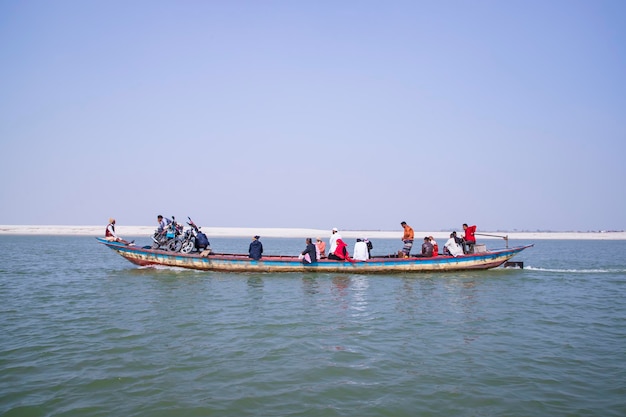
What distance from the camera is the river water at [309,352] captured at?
6.19 meters

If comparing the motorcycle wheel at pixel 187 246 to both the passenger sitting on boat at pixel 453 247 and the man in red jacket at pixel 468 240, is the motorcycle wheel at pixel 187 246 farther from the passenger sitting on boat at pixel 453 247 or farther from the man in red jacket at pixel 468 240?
the man in red jacket at pixel 468 240

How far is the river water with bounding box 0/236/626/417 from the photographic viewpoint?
20.3ft

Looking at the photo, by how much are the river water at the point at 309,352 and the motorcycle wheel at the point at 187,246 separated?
539 cm

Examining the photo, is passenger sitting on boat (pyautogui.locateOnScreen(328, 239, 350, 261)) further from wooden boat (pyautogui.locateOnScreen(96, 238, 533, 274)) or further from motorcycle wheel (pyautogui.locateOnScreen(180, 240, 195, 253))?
motorcycle wheel (pyautogui.locateOnScreen(180, 240, 195, 253))

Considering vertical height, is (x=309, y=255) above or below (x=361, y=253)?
below

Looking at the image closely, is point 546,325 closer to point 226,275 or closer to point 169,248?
point 226,275

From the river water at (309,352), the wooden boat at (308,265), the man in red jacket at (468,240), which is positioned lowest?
the river water at (309,352)

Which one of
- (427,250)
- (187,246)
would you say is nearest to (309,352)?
(427,250)

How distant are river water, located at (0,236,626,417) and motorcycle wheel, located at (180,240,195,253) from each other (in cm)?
539

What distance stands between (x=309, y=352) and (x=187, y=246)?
15194 mm

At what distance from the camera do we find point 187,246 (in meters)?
22.2

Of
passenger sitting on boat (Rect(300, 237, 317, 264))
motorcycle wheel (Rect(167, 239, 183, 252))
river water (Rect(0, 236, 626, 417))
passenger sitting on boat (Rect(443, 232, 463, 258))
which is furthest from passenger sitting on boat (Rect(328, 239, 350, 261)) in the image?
motorcycle wheel (Rect(167, 239, 183, 252))

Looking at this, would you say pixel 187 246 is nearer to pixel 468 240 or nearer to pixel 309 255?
pixel 309 255

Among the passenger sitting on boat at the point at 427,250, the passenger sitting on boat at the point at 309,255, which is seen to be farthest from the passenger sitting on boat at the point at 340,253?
the passenger sitting on boat at the point at 427,250
